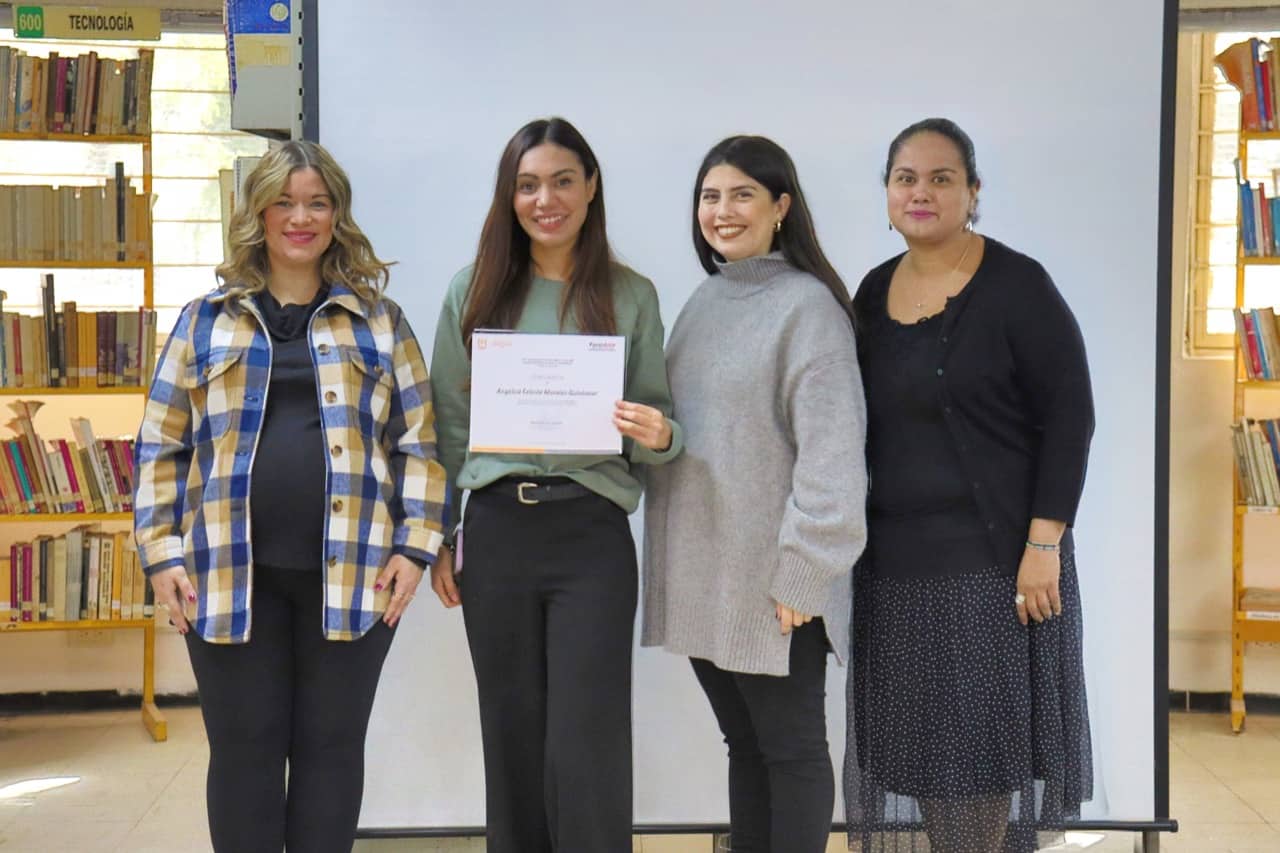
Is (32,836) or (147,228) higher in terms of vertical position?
(147,228)

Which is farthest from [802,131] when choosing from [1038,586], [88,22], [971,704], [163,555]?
[88,22]

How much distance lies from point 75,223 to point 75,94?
1.48 feet

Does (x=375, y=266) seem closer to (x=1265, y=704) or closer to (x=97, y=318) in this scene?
(x=97, y=318)

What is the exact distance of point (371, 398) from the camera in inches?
83.7

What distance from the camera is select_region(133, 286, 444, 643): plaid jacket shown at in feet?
6.69

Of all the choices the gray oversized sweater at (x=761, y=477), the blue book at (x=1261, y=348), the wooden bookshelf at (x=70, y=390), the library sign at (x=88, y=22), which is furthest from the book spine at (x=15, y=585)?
the blue book at (x=1261, y=348)

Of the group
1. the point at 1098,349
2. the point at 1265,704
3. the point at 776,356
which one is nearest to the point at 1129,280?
the point at 1098,349

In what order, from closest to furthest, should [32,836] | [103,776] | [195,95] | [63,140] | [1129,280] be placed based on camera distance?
[1129,280]
[32,836]
[103,776]
[63,140]
[195,95]

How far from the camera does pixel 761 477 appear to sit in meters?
2.17

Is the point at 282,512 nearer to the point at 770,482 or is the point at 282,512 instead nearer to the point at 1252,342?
the point at 770,482

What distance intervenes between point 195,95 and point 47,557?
1.82 metres

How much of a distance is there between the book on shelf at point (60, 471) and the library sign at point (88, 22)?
4.23 ft

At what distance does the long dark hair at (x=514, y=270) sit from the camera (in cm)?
221

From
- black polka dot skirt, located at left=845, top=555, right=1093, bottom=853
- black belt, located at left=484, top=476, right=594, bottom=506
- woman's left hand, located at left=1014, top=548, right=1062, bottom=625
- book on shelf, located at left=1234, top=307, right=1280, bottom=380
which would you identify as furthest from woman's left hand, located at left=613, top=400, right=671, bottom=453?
book on shelf, located at left=1234, top=307, right=1280, bottom=380
